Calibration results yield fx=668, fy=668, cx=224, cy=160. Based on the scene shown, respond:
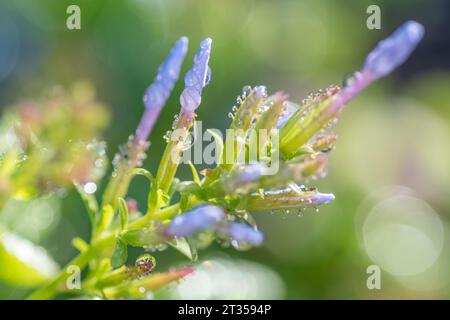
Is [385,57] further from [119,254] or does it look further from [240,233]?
[119,254]

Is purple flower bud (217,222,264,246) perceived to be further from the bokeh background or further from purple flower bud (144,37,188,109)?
the bokeh background

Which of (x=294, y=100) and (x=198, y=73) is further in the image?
(x=294, y=100)

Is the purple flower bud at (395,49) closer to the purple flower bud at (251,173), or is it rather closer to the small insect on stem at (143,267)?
the purple flower bud at (251,173)

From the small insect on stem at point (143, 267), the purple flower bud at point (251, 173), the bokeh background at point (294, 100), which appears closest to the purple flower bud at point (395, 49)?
the purple flower bud at point (251, 173)

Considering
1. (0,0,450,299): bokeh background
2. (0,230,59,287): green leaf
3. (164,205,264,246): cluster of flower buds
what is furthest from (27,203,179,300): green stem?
(0,0,450,299): bokeh background

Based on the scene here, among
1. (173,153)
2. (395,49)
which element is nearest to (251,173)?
(173,153)

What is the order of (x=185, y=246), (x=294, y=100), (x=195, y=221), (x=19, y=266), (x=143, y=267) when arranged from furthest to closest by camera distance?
(x=294, y=100), (x=19, y=266), (x=143, y=267), (x=185, y=246), (x=195, y=221)
